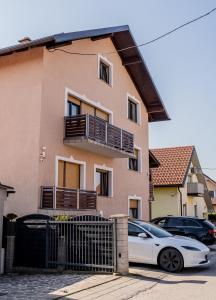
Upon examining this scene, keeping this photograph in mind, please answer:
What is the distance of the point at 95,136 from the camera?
17.2 meters

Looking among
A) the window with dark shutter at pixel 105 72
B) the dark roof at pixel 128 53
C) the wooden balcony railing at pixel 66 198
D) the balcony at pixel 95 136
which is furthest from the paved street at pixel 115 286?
the window with dark shutter at pixel 105 72

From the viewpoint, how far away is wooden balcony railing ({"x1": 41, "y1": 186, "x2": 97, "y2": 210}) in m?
15.0

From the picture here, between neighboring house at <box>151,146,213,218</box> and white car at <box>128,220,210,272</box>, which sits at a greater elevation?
neighboring house at <box>151,146,213,218</box>

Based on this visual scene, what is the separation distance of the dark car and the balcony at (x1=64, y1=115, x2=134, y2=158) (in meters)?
3.96

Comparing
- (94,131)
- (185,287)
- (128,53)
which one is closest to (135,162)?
(128,53)

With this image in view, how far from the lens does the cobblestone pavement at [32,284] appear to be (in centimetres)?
847

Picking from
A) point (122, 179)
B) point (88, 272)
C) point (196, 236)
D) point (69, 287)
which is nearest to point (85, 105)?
point (122, 179)

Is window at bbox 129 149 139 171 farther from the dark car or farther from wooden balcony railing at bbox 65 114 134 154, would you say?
the dark car

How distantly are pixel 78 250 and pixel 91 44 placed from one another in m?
11.5

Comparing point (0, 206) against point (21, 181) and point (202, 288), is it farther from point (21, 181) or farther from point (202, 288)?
point (202, 288)

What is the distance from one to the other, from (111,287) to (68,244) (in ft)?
9.24

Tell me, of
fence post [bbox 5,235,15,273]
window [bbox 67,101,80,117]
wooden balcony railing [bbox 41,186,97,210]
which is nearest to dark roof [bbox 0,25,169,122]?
window [bbox 67,101,80,117]

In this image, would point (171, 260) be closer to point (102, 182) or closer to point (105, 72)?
point (102, 182)

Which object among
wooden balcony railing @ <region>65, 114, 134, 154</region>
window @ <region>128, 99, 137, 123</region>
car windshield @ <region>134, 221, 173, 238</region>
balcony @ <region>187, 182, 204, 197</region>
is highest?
window @ <region>128, 99, 137, 123</region>
